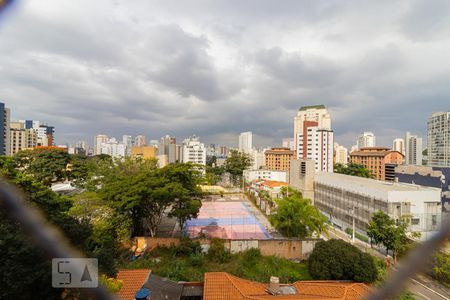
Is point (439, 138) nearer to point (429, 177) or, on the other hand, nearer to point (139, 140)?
point (429, 177)

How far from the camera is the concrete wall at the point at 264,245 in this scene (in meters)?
8.36

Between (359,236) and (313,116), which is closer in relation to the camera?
(359,236)

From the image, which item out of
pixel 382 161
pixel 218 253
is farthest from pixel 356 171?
pixel 218 253

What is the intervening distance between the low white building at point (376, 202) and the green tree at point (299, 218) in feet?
8.81

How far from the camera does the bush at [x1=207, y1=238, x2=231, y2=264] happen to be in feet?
25.6

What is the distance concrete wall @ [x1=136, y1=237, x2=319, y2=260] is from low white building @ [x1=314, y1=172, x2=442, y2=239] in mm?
3159

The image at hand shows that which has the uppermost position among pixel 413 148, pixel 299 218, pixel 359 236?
pixel 413 148

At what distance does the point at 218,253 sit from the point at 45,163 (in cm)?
1347

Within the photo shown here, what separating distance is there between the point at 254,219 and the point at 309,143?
12.8 meters

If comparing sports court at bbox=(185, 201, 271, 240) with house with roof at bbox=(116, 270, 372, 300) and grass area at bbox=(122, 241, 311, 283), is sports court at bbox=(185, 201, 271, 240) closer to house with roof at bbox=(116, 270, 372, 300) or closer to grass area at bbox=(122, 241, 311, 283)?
grass area at bbox=(122, 241, 311, 283)

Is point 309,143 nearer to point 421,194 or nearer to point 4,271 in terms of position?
point 421,194

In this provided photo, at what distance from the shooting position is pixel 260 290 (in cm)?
555

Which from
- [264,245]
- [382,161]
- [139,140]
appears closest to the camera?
[264,245]

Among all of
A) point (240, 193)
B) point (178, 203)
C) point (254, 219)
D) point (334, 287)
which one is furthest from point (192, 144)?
point (334, 287)
